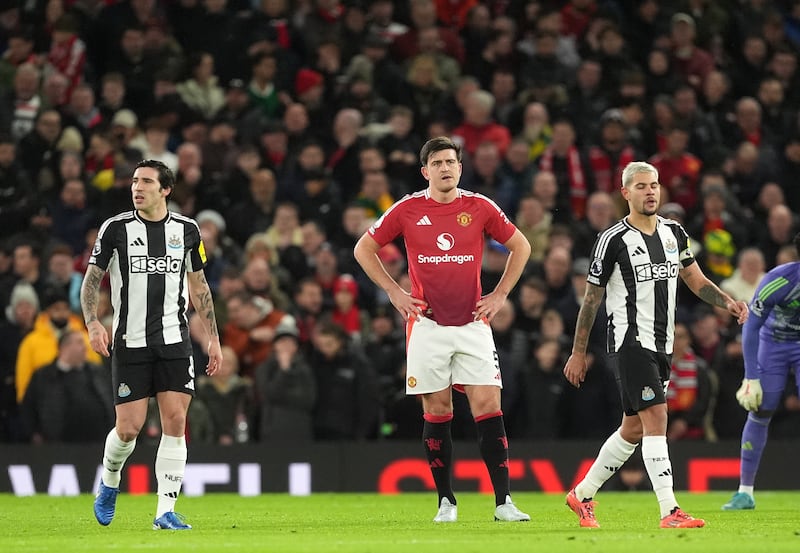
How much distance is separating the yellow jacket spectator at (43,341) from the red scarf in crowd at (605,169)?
6.98 meters

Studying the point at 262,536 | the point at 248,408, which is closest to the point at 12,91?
the point at 248,408

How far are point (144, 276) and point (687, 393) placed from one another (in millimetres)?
8408

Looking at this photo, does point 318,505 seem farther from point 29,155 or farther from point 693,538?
point 29,155

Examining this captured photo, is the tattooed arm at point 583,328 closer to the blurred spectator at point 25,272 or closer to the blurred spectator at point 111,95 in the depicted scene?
the blurred spectator at point 25,272

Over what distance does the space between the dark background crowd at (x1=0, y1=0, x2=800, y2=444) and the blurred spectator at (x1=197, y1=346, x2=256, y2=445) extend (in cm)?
3

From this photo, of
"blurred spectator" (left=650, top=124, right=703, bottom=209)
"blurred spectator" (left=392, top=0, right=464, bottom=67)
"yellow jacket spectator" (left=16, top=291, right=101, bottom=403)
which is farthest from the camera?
"blurred spectator" (left=392, top=0, right=464, bottom=67)

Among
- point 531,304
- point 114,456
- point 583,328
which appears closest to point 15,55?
point 531,304

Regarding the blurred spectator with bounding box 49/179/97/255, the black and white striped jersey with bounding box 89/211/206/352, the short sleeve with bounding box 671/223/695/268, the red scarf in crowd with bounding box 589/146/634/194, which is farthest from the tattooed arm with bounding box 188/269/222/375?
the red scarf in crowd with bounding box 589/146/634/194

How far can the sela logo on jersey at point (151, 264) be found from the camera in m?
10.9

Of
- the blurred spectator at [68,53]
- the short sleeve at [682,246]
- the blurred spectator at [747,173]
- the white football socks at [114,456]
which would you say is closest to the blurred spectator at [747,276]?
the blurred spectator at [747,173]

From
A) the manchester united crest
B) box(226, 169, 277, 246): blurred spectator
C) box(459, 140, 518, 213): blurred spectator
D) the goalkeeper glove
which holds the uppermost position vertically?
box(459, 140, 518, 213): blurred spectator

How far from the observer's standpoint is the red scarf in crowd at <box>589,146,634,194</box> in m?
20.0

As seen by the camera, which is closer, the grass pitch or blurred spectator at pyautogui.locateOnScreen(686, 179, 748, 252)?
the grass pitch

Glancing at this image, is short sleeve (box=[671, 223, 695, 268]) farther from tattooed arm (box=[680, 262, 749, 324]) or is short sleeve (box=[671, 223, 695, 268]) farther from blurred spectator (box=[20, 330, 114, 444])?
blurred spectator (box=[20, 330, 114, 444])
